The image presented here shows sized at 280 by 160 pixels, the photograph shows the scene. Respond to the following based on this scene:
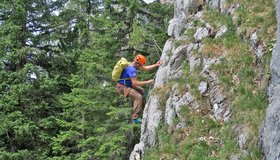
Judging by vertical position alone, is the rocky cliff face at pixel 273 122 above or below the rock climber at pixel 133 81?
below

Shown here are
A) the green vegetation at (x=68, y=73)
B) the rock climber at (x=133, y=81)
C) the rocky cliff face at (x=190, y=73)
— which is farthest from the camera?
the green vegetation at (x=68, y=73)

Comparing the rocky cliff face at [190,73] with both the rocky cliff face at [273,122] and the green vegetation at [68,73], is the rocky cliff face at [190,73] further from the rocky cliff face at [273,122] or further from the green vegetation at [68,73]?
the green vegetation at [68,73]

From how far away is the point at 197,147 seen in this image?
8539 mm

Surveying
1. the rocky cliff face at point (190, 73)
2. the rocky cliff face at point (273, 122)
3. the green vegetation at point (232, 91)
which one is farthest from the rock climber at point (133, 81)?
the rocky cliff face at point (273, 122)

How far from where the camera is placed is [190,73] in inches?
428

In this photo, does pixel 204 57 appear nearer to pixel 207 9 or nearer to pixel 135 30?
pixel 207 9

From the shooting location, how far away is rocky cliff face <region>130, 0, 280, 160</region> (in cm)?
903

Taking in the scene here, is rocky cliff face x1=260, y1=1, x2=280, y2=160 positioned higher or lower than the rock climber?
lower

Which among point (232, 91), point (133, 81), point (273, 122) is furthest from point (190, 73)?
point (273, 122)

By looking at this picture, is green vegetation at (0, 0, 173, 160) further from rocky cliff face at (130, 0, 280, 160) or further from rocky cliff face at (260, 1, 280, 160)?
rocky cliff face at (260, 1, 280, 160)

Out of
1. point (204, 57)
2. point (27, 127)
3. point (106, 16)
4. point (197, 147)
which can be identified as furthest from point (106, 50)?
point (197, 147)

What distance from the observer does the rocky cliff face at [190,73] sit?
29.6 ft

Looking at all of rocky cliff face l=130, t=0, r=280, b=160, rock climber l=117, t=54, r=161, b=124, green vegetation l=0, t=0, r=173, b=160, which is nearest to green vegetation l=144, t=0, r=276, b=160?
rocky cliff face l=130, t=0, r=280, b=160

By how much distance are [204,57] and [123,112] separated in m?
5.10
